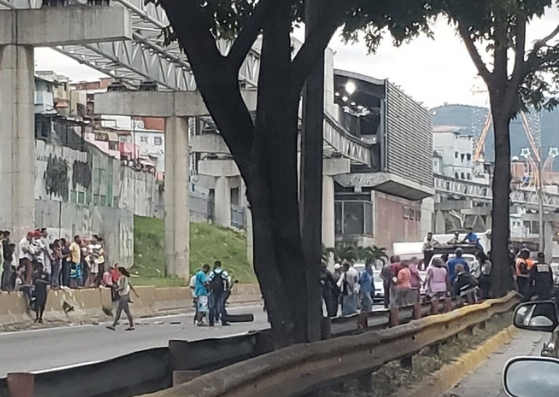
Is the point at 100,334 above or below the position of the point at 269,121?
below

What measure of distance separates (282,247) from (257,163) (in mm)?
808

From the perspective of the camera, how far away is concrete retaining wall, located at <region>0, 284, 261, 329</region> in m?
24.7

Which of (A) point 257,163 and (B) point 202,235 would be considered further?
(B) point 202,235

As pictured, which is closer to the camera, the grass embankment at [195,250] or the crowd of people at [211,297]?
the crowd of people at [211,297]

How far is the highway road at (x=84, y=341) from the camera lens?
1798cm

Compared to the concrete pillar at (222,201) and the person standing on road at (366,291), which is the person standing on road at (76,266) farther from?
the concrete pillar at (222,201)

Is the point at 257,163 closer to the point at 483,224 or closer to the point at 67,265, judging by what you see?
the point at 67,265

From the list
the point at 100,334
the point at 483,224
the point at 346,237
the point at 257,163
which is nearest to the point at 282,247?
the point at 257,163

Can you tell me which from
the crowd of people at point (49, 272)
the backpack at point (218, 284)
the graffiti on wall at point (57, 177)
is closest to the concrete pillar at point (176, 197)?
the graffiti on wall at point (57, 177)

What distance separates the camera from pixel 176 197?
4803 centimetres

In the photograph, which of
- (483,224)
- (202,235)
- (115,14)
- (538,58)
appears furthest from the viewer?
(483,224)

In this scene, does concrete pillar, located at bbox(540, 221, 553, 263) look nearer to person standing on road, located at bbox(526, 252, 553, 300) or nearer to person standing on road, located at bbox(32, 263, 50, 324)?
person standing on road, located at bbox(526, 252, 553, 300)

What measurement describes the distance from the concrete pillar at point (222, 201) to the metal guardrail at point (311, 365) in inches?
2292

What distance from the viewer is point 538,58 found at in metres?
28.4
